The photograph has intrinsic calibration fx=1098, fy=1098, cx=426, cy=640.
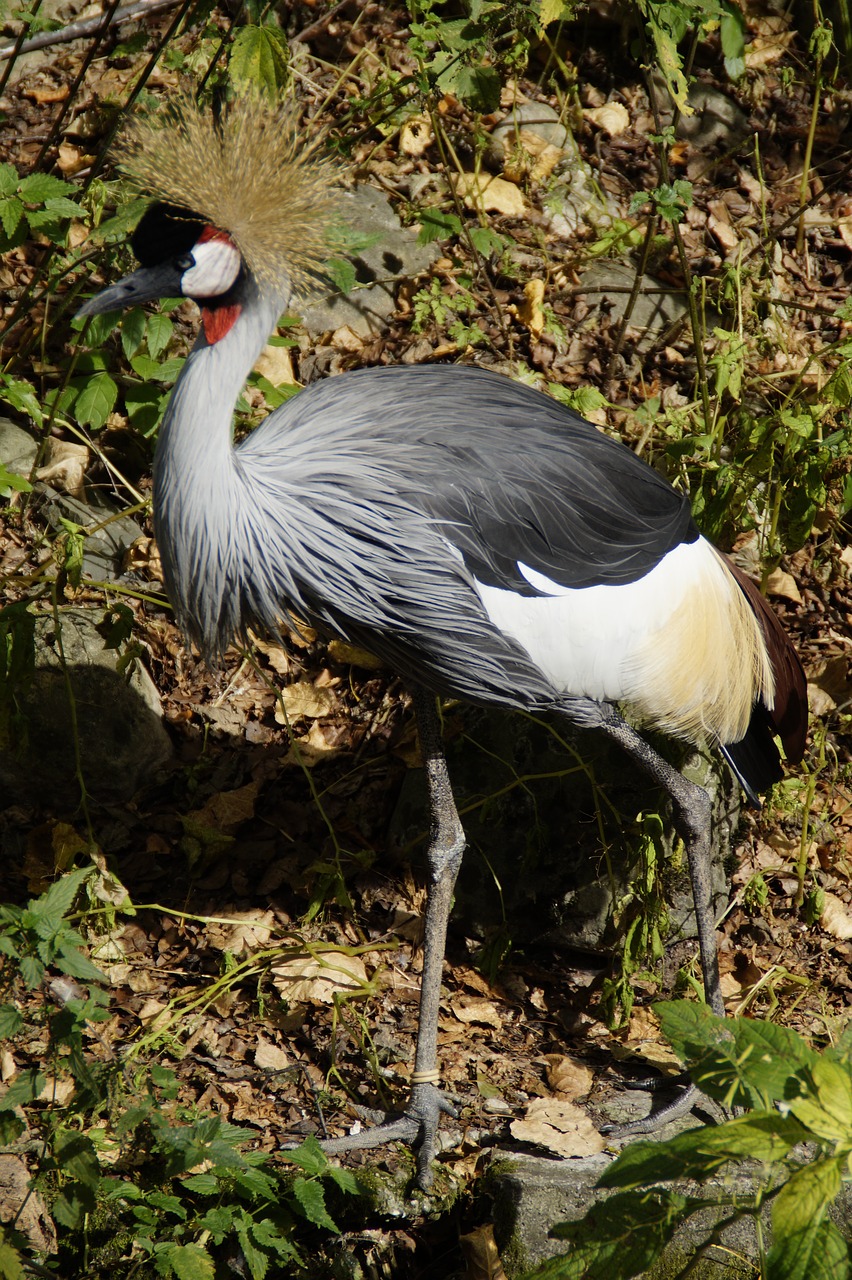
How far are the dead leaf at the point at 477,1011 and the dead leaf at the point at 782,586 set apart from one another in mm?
1281

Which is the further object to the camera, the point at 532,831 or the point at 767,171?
the point at 767,171

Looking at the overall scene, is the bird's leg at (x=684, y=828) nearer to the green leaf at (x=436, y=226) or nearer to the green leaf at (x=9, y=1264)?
the green leaf at (x=9, y=1264)

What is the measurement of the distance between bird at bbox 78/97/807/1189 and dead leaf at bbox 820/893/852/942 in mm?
606

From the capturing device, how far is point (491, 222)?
3354mm

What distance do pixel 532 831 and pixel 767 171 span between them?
94.6 inches

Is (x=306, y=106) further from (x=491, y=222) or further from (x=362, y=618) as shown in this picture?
(x=362, y=618)

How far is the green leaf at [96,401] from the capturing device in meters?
2.59

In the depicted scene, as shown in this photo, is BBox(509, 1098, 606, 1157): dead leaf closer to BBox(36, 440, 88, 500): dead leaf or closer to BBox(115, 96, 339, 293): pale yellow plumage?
BBox(115, 96, 339, 293): pale yellow plumage

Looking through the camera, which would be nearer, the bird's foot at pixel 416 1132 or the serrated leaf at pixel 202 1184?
the serrated leaf at pixel 202 1184

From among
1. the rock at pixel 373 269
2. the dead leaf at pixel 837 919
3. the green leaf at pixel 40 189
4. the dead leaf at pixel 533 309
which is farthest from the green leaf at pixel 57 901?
the dead leaf at pixel 533 309

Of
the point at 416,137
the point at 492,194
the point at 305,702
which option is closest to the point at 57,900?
the point at 305,702

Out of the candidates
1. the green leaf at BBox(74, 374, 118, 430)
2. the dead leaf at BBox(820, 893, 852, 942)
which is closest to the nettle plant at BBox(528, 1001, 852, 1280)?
the dead leaf at BBox(820, 893, 852, 942)

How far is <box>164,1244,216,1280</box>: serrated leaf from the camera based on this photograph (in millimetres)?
1558

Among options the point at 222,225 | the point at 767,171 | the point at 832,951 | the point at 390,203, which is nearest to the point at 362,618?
the point at 222,225
